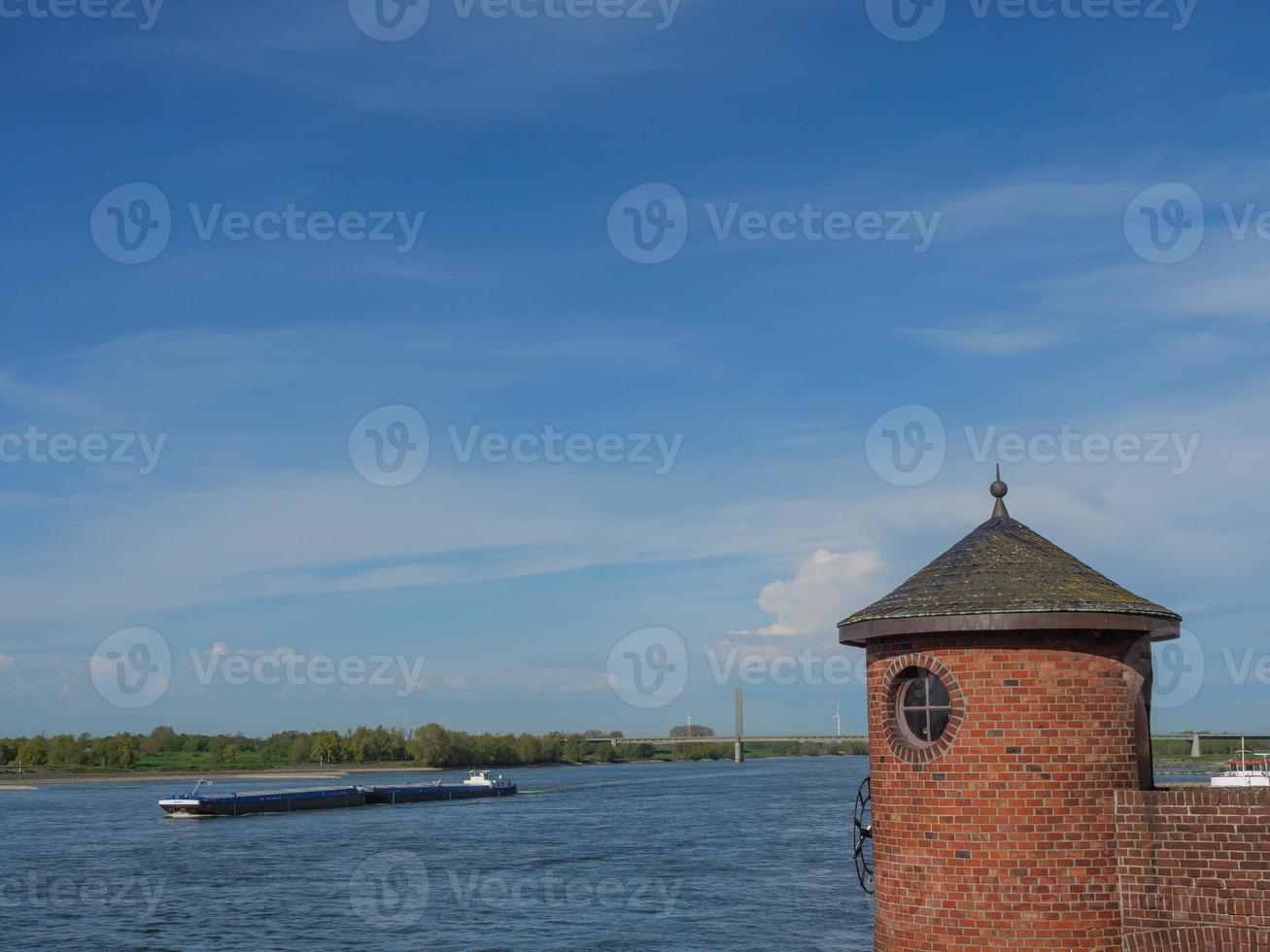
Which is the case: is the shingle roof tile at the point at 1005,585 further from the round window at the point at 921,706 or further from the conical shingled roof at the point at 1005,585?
the round window at the point at 921,706

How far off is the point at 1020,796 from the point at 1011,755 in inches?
15.7

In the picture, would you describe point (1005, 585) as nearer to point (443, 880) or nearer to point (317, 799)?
point (443, 880)

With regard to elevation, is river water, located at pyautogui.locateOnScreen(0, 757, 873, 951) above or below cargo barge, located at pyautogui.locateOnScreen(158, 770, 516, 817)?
above

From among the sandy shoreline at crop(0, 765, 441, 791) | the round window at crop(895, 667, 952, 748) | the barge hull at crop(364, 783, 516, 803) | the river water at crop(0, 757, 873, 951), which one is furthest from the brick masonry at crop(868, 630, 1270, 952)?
the sandy shoreline at crop(0, 765, 441, 791)

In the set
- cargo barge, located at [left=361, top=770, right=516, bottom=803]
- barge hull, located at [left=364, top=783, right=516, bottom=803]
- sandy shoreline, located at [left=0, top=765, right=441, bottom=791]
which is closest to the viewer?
barge hull, located at [left=364, top=783, right=516, bottom=803]

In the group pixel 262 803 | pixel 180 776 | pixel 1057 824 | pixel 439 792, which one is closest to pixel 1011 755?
pixel 1057 824

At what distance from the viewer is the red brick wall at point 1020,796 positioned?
11.9 meters

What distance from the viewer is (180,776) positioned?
157 metres

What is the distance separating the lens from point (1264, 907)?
11.2m

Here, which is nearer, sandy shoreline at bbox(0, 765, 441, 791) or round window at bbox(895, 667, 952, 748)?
round window at bbox(895, 667, 952, 748)

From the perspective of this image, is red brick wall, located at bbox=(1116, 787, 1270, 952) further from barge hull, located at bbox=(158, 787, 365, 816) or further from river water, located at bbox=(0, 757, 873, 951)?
barge hull, located at bbox=(158, 787, 365, 816)

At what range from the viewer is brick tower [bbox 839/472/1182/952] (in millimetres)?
11961

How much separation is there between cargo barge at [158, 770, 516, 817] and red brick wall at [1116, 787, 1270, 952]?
288ft

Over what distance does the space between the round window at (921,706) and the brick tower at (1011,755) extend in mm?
14
